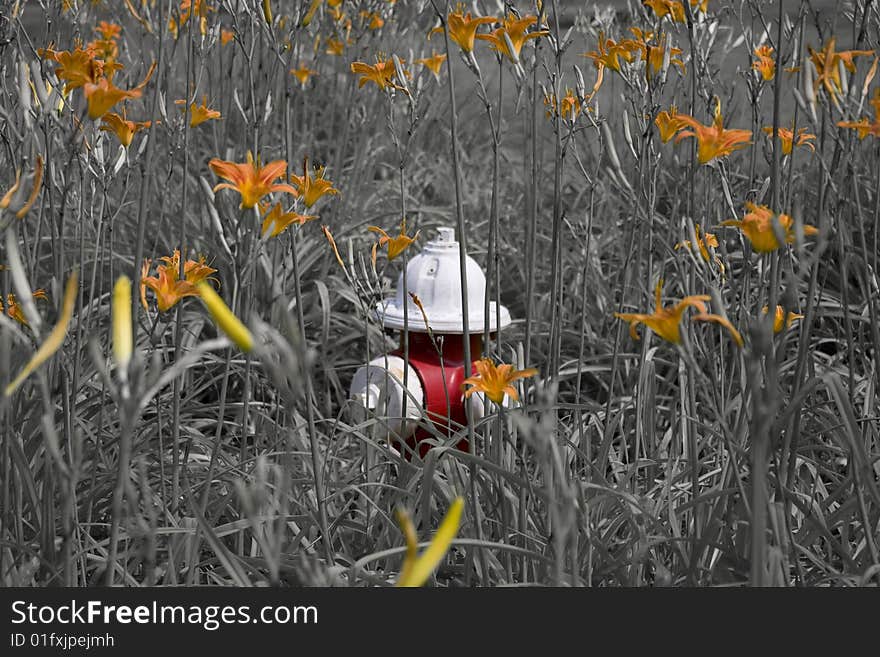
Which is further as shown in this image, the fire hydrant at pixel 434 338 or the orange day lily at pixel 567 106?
the fire hydrant at pixel 434 338

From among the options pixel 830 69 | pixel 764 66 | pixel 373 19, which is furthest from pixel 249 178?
pixel 373 19

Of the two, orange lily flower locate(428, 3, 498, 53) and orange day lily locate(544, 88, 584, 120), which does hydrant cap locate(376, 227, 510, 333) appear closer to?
orange day lily locate(544, 88, 584, 120)

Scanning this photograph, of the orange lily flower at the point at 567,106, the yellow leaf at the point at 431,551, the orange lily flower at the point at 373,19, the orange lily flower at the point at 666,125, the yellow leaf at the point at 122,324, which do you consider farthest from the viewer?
the orange lily flower at the point at 373,19

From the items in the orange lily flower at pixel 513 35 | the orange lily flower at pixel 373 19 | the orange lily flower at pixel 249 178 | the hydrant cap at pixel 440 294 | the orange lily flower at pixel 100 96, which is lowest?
the hydrant cap at pixel 440 294

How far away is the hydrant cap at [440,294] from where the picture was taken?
2.67 meters

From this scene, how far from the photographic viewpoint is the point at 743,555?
1.77m

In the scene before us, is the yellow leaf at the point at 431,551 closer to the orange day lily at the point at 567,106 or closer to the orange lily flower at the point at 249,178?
the orange lily flower at the point at 249,178

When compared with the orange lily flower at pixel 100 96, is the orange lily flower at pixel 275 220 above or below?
below

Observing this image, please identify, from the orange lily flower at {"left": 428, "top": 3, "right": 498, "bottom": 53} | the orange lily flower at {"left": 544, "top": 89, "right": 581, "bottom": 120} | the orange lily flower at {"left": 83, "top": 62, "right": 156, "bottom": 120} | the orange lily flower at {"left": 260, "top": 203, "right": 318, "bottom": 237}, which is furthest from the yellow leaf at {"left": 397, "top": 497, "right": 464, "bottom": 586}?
the orange lily flower at {"left": 544, "top": 89, "right": 581, "bottom": 120}

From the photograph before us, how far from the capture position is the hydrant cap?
267cm

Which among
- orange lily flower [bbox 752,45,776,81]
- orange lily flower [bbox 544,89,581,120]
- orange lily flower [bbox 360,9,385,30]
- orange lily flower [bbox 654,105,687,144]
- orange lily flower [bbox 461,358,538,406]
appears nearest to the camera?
orange lily flower [bbox 461,358,538,406]

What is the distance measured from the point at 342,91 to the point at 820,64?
15.1 feet

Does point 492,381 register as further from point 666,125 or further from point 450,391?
point 450,391

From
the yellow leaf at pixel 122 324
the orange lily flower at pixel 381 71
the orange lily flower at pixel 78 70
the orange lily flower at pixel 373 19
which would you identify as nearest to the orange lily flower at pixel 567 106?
the orange lily flower at pixel 381 71
